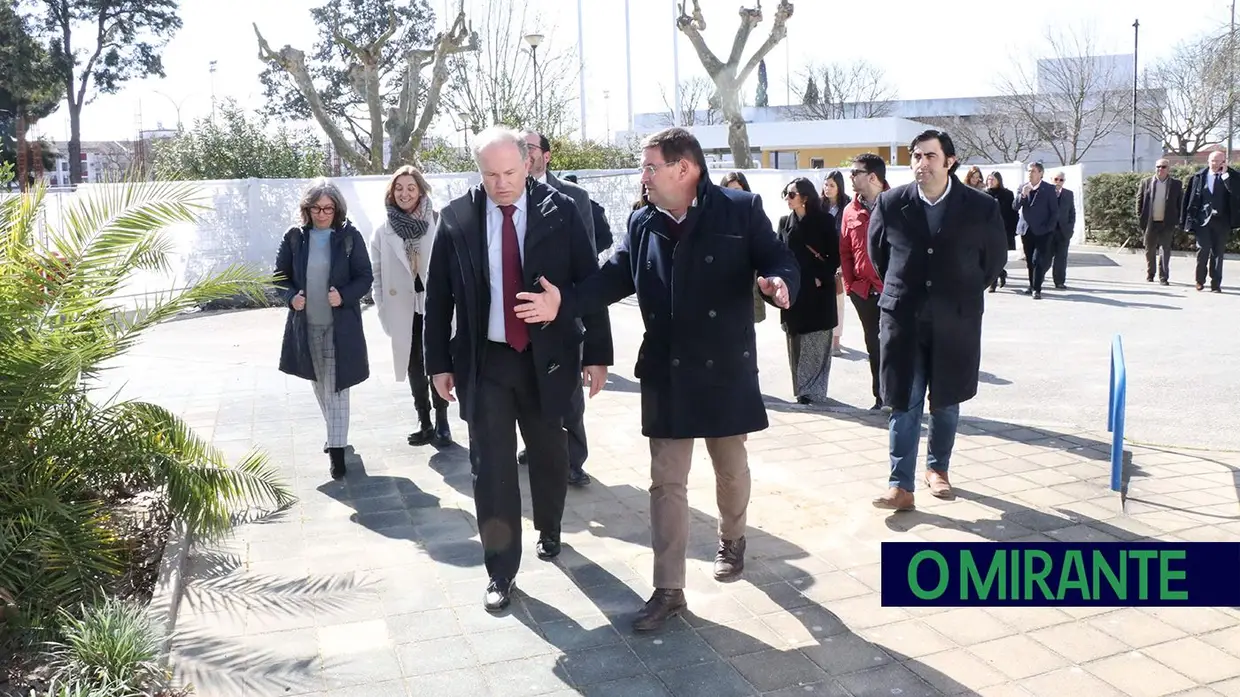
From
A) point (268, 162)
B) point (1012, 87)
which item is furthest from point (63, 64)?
point (1012, 87)

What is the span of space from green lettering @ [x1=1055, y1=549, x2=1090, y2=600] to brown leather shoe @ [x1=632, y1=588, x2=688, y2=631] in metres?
1.33

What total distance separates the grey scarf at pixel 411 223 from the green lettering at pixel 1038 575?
4113 mm

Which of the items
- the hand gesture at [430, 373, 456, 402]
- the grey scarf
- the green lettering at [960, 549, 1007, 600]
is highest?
the grey scarf

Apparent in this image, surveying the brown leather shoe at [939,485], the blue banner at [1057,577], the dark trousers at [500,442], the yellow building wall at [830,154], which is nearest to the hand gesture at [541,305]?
the dark trousers at [500,442]

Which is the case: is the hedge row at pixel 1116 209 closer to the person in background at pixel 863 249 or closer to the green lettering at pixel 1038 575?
the person in background at pixel 863 249

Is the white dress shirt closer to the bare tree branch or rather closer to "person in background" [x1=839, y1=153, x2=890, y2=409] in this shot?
Result: "person in background" [x1=839, y1=153, x2=890, y2=409]

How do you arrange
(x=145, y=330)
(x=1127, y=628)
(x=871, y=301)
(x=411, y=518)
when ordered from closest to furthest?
(x=1127, y=628) → (x=145, y=330) → (x=411, y=518) → (x=871, y=301)

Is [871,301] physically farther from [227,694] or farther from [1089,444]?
[227,694]

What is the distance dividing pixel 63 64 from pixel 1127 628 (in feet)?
148

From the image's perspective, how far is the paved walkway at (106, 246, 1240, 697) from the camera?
3.72 m

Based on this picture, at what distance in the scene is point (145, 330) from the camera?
492cm

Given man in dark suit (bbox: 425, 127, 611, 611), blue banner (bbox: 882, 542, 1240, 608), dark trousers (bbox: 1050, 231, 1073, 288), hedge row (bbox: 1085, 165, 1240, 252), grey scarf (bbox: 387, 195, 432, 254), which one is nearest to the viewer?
blue banner (bbox: 882, 542, 1240, 608)

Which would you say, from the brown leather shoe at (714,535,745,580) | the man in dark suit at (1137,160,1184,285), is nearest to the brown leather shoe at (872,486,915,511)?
the brown leather shoe at (714,535,745,580)

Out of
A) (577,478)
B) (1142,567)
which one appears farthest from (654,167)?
(577,478)
